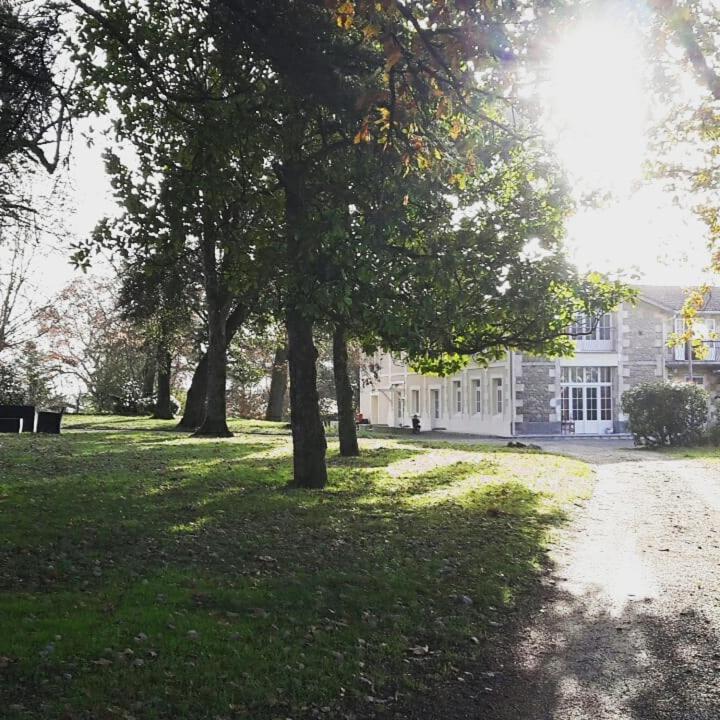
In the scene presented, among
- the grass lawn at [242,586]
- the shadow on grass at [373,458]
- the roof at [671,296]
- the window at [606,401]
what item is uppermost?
the roof at [671,296]

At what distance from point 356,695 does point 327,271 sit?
6114 mm

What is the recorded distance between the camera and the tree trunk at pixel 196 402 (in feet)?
98.1

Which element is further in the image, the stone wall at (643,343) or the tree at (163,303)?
the stone wall at (643,343)

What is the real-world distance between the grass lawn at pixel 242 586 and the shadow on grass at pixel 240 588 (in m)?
0.02

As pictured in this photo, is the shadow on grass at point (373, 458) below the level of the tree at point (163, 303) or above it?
below

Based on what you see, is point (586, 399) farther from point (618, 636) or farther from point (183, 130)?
point (618, 636)

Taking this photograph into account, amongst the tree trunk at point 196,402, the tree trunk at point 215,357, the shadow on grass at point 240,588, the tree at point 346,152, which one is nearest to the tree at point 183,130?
the tree at point 346,152

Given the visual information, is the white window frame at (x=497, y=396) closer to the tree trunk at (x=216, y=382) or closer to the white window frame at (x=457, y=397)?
the white window frame at (x=457, y=397)

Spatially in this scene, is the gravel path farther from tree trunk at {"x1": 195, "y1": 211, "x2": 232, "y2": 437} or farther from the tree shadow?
tree trunk at {"x1": 195, "y1": 211, "x2": 232, "y2": 437}

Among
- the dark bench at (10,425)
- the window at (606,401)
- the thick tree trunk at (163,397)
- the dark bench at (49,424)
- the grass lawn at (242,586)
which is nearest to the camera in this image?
the grass lawn at (242,586)

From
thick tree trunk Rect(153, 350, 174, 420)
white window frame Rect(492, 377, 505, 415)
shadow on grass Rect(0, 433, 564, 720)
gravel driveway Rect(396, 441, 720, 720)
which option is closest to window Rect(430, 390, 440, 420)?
white window frame Rect(492, 377, 505, 415)

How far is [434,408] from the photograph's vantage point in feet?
163

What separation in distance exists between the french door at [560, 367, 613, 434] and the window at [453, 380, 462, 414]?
26.1 ft

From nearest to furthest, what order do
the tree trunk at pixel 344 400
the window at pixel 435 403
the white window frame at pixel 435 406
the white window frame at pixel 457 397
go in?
the tree trunk at pixel 344 400 < the white window frame at pixel 457 397 < the white window frame at pixel 435 406 < the window at pixel 435 403
